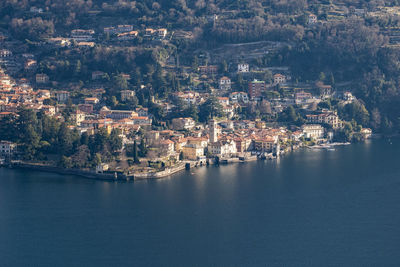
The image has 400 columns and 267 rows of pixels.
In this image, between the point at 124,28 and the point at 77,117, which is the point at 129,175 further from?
the point at 124,28

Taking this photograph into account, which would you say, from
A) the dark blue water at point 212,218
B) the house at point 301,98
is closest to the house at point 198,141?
the dark blue water at point 212,218

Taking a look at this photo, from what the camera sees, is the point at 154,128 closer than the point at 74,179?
No

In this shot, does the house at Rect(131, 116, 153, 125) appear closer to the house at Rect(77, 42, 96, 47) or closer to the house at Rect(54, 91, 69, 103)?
the house at Rect(54, 91, 69, 103)

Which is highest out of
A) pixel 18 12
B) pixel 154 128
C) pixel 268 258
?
pixel 18 12

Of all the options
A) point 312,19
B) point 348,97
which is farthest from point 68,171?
point 312,19

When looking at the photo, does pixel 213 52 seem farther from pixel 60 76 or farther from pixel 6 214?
pixel 6 214

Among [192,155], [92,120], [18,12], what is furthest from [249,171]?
[18,12]
